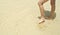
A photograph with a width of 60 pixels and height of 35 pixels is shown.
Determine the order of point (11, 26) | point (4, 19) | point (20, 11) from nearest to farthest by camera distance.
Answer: point (11, 26)
point (4, 19)
point (20, 11)

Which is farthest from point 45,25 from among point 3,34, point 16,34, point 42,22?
point 3,34

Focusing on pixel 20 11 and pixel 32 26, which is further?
pixel 20 11

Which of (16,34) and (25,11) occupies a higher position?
(25,11)

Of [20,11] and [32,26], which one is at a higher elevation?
[20,11]

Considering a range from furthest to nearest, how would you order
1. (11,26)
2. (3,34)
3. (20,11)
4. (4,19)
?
1. (20,11)
2. (4,19)
3. (11,26)
4. (3,34)

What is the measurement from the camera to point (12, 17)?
226 centimetres

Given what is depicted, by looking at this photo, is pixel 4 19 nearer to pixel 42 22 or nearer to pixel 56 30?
pixel 42 22

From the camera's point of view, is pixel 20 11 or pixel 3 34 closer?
pixel 3 34

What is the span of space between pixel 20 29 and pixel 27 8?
58 centimetres

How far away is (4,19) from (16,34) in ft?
1.27

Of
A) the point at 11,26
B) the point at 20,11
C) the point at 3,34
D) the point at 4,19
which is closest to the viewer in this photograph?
the point at 3,34

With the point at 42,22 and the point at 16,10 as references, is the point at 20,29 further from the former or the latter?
the point at 16,10

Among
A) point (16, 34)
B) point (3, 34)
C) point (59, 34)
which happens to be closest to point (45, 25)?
point (59, 34)

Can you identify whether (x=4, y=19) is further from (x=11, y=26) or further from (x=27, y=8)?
(x=27, y=8)
